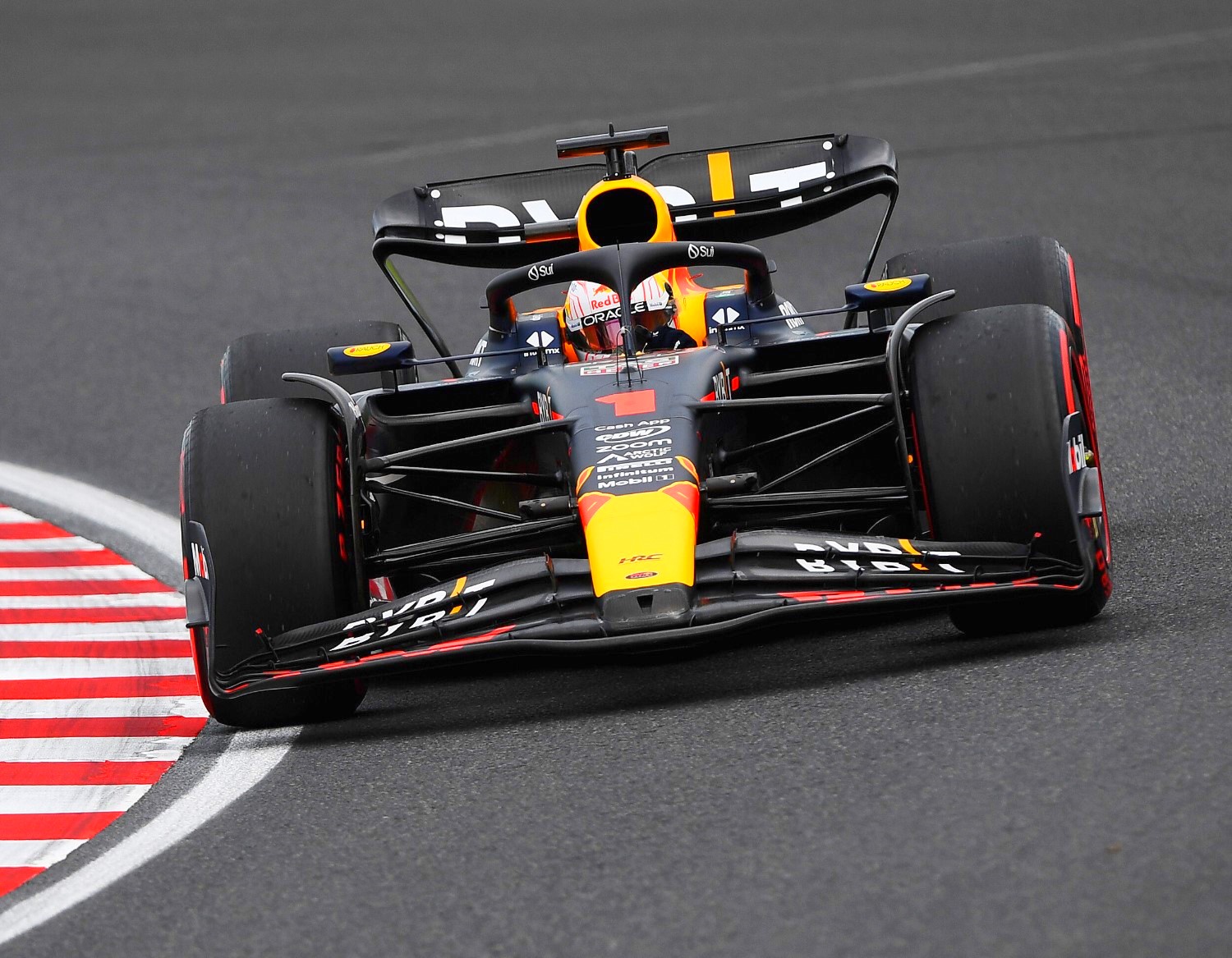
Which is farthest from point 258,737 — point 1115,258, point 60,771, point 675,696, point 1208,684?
point 1115,258

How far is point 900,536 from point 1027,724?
1606mm

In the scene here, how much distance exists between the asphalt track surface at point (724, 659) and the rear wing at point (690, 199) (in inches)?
65.6

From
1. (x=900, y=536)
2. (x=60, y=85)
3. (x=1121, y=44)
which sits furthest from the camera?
(x=60, y=85)

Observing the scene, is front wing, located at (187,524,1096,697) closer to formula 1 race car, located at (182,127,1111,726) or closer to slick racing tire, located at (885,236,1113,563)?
formula 1 race car, located at (182,127,1111,726)

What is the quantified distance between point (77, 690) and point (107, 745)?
2.17 feet

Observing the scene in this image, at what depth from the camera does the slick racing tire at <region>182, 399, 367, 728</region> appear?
5375 millimetres

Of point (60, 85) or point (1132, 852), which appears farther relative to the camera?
point (60, 85)

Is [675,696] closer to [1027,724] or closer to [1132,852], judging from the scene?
[1027,724]

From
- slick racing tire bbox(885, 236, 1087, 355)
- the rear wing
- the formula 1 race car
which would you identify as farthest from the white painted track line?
slick racing tire bbox(885, 236, 1087, 355)

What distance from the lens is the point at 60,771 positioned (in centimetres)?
552

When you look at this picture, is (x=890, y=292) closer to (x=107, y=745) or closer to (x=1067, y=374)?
(x=1067, y=374)

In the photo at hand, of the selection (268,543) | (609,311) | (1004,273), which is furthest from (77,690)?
(1004,273)

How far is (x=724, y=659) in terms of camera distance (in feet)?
18.5

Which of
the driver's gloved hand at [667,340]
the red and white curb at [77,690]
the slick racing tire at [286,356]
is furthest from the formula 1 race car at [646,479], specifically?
the slick racing tire at [286,356]
